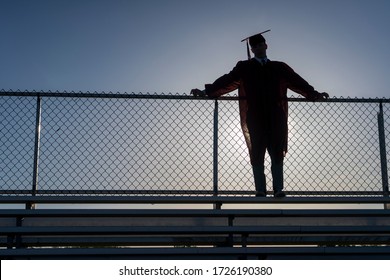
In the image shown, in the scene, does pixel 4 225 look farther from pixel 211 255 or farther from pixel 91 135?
pixel 211 255

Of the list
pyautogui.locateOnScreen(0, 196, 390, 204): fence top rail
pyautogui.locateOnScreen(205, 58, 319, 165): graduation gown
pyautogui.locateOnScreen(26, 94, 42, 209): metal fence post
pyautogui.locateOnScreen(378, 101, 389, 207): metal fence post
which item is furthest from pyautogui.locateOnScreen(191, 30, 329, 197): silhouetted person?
pyautogui.locateOnScreen(26, 94, 42, 209): metal fence post

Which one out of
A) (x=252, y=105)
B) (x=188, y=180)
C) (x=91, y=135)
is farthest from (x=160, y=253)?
(x=252, y=105)

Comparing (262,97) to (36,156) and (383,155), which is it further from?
(36,156)

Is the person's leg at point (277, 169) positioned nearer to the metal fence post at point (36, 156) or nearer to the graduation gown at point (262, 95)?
the graduation gown at point (262, 95)

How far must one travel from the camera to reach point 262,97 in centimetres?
642

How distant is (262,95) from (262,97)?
0.07 feet

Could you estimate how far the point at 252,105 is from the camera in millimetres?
6379

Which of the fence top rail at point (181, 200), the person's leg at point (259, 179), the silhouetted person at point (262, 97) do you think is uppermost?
the silhouetted person at point (262, 97)

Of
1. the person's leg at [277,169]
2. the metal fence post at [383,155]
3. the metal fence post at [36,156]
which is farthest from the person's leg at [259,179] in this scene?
the metal fence post at [36,156]

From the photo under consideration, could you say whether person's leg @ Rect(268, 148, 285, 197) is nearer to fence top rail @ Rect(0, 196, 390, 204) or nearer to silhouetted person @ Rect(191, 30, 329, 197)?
silhouetted person @ Rect(191, 30, 329, 197)

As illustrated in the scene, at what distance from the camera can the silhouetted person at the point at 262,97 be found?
20.4 ft

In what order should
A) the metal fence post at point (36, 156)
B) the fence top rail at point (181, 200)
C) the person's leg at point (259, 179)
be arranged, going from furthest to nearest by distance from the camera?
the person's leg at point (259, 179)
the metal fence post at point (36, 156)
the fence top rail at point (181, 200)

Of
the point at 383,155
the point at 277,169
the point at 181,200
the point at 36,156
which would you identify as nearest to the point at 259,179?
the point at 277,169

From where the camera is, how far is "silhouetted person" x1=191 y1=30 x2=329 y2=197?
20.4 feet
